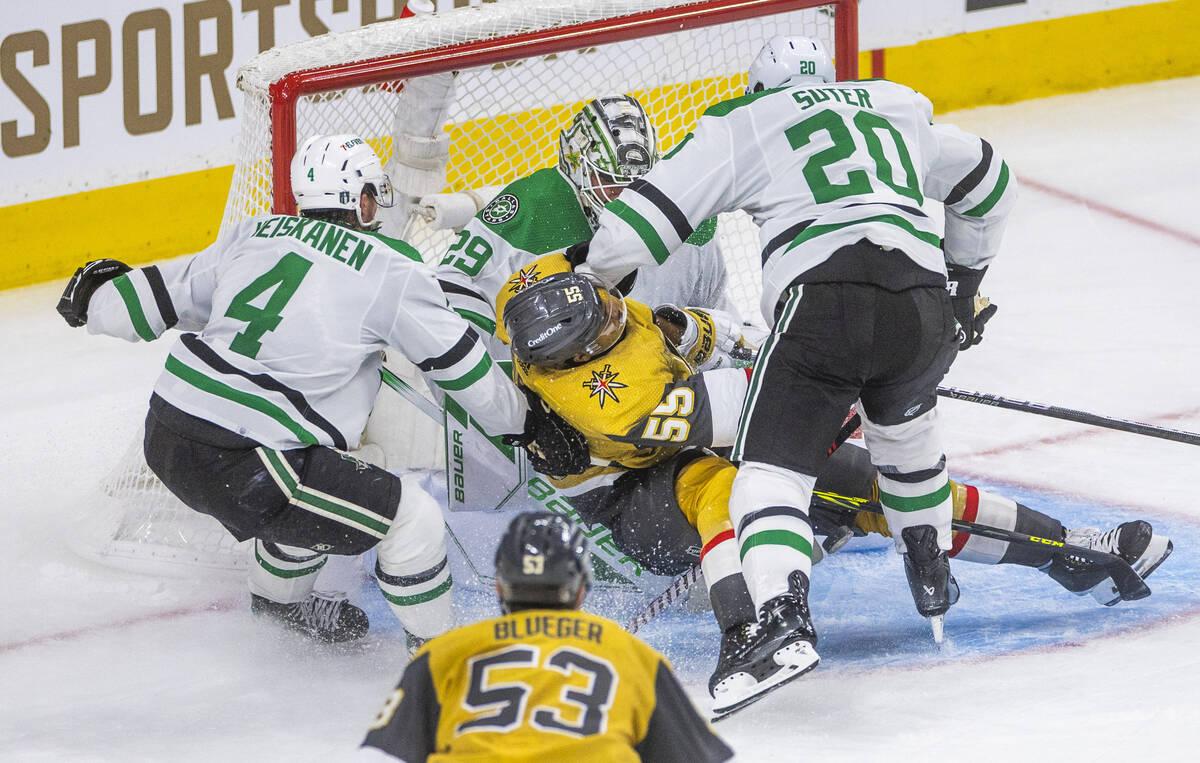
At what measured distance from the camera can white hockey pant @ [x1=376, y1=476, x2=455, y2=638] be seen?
10.9ft

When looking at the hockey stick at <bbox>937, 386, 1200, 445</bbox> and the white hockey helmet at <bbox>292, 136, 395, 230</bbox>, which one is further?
the hockey stick at <bbox>937, 386, 1200, 445</bbox>

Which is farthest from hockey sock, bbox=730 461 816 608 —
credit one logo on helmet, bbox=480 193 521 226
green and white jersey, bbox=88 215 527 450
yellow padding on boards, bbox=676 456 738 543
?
credit one logo on helmet, bbox=480 193 521 226

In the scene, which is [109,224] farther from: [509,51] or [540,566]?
[540,566]

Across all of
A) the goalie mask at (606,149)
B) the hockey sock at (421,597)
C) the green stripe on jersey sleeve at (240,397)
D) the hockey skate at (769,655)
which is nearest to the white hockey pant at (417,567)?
the hockey sock at (421,597)

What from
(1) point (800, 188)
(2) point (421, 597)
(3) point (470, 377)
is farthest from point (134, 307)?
(1) point (800, 188)

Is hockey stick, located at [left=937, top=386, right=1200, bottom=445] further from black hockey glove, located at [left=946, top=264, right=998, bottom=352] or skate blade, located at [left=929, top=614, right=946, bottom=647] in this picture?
skate blade, located at [left=929, top=614, right=946, bottom=647]

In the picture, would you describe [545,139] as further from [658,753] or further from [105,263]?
[658,753]

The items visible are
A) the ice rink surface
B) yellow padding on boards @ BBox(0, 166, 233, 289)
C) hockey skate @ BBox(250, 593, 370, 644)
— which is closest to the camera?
the ice rink surface

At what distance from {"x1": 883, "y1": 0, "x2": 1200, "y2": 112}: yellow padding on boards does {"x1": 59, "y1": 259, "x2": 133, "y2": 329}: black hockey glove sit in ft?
12.9

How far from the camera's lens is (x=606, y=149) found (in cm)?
380

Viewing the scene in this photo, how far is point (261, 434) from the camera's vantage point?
3189 mm

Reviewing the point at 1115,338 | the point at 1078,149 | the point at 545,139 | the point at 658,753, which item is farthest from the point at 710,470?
the point at 1078,149

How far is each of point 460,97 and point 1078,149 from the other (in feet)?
10.3

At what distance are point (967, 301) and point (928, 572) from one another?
714mm
